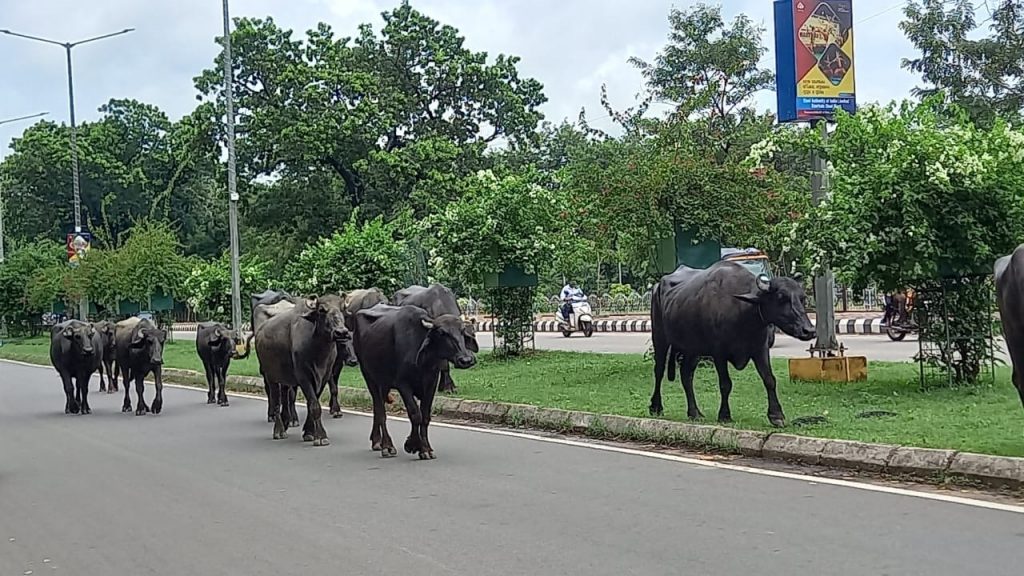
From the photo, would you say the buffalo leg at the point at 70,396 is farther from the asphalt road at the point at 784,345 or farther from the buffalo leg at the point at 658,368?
the asphalt road at the point at 784,345

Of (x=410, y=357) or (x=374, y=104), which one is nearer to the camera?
(x=410, y=357)

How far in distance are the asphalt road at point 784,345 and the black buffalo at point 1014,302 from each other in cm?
993

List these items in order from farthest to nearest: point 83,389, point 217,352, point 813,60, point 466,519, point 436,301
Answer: point 217,352
point 83,389
point 436,301
point 813,60
point 466,519

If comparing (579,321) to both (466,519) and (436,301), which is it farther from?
(466,519)

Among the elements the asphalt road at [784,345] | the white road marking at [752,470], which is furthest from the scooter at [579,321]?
the white road marking at [752,470]

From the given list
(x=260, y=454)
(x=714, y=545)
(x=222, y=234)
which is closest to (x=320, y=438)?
(x=260, y=454)

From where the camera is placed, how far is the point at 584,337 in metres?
32.3

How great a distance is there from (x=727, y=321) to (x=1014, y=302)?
322 centimetres

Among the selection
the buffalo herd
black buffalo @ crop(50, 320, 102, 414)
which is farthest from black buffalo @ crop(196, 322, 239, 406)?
the buffalo herd

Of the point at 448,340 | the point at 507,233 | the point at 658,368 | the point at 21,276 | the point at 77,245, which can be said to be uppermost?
the point at 77,245

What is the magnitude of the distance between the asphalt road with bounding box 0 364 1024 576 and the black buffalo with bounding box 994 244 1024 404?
1.82 metres

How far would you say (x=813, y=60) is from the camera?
50.9 ft

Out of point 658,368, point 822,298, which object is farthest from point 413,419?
point 822,298

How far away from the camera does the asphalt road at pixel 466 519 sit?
264 inches
